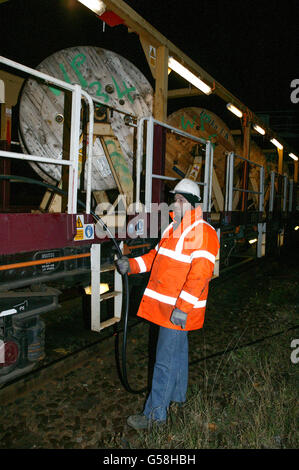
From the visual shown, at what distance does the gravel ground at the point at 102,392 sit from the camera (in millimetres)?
2605

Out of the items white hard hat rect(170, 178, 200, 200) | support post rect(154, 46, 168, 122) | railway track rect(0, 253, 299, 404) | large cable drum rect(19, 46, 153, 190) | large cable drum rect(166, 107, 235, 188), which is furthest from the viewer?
large cable drum rect(166, 107, 235, 188)

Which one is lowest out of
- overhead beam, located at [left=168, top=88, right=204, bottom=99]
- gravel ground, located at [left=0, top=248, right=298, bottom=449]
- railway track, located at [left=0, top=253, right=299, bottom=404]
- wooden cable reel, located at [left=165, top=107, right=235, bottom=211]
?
gravel ground, located at [left=0, top=248, right=298, bottom=449]

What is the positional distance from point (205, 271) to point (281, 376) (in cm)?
173

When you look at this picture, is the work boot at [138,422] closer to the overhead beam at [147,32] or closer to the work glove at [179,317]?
the work glove at [179,317]

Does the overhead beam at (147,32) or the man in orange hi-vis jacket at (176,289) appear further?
the overhead beam at (147,32)

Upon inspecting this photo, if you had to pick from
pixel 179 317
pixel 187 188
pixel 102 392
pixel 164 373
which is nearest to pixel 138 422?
pixel 164 373

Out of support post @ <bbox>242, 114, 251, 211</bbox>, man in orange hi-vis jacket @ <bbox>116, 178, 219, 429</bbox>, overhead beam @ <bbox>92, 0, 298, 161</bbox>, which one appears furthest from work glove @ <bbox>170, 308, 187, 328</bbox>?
support post @ <bbox>242, 114, 251, 211</bbox>

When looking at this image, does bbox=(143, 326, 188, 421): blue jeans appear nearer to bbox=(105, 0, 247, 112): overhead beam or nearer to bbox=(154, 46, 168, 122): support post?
bbox=(154, 46, 168, 122): support post

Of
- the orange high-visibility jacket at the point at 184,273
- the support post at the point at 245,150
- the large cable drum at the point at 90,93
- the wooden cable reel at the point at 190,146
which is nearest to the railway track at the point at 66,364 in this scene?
the orange high-visibility jacket at the point at 184,273

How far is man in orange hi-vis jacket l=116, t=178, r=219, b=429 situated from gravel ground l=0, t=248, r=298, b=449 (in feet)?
0.94

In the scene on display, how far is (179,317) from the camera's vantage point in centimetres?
251

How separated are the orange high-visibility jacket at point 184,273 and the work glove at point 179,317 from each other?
1.3 inches

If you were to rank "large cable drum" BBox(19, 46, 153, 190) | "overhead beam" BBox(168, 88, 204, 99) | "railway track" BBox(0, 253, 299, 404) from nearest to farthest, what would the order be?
1. "railway track" BBox(0, 253, 299, 404)
2. "large cable drum" BBox(19, 46, 153, 190)
3. "overhead beam" BBox(168, 88, 204, 99)

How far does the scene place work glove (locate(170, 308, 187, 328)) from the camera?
251 cm
